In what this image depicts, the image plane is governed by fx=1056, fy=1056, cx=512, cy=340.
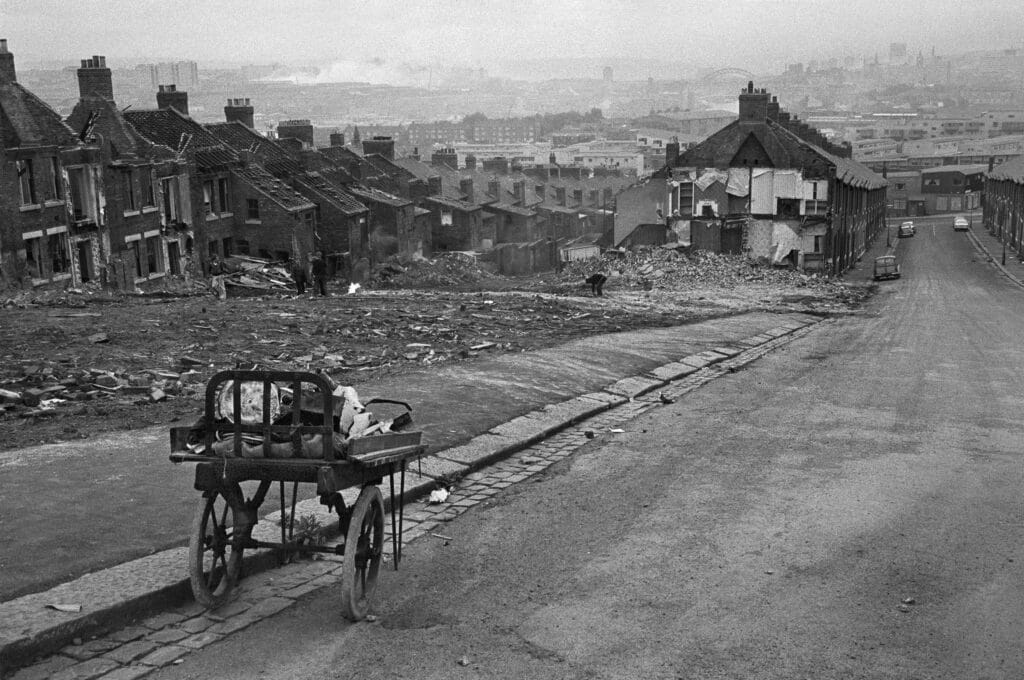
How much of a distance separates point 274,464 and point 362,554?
3.38 ft

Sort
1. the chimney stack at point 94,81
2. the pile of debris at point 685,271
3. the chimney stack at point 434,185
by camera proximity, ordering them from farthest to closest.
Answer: the chimney stack at point 434,185 < the pile of debris at point 685,271 < the chimney stack at point 94,81

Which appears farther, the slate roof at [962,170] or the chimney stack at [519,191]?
the slate roof at [962,170]

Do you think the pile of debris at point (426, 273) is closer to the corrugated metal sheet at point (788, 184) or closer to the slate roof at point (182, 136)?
the slate roof at point (182, 136)

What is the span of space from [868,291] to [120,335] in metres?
36.6

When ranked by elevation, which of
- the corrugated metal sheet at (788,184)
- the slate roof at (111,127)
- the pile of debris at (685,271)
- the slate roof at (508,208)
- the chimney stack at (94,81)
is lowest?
the pile of debris at (685,271)

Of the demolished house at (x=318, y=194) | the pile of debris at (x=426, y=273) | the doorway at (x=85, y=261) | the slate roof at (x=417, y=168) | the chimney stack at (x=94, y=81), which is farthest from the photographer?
the slate roof at (x=417, y=168)

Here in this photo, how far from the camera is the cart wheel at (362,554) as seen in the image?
25.2 feet

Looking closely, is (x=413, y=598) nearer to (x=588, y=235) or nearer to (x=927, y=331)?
(x=927, y=331)

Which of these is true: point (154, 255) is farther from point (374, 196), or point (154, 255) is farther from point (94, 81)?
point (374, 196)

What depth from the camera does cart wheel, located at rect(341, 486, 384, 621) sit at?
7672 mm

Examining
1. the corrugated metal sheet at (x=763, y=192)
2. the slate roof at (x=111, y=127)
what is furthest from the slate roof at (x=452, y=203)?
the slate roof at (x=111, y=127)

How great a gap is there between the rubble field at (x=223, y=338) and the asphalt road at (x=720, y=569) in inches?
112

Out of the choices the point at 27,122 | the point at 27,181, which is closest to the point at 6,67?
the point at 27,122

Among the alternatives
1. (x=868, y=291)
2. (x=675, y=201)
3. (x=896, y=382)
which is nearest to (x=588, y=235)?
(x=675, y=201)
